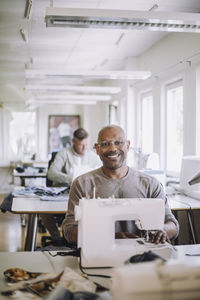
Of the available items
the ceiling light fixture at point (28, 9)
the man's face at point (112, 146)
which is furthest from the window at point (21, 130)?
the man's face at point (112, 146)

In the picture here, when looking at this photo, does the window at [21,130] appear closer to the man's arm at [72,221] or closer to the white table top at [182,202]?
the white table top at [182,202]

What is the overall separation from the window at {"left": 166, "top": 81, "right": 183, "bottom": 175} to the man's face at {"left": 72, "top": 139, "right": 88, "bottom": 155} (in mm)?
1561

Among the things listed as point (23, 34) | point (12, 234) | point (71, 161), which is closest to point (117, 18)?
point (71, 161)

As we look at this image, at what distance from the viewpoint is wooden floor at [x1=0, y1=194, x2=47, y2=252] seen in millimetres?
4210

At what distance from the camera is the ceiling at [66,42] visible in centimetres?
388

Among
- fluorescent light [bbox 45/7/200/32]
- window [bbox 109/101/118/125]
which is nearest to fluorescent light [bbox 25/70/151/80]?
fluorescent light [bbox 45/7/200/32]

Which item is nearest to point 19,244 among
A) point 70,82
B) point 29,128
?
point 70,82

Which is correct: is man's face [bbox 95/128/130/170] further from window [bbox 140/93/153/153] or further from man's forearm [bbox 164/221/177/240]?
window [bbox 140/93/153/153]

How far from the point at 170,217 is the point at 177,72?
10.3ft

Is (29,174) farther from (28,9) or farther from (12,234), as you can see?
(28,9)

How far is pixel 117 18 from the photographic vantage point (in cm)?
249

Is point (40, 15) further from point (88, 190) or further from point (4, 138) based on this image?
point (4, 138)

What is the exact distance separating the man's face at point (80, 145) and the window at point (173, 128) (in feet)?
5.12

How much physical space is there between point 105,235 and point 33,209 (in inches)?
53.8
